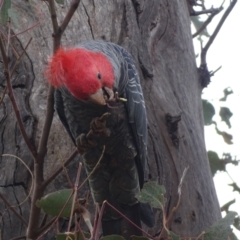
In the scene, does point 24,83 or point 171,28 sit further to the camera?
point 171,28

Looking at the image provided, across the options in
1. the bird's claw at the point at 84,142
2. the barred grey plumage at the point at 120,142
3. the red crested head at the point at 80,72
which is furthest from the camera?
the barred grey plumage at the point at 120,142

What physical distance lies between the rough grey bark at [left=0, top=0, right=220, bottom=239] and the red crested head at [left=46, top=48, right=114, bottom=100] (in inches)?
22.4

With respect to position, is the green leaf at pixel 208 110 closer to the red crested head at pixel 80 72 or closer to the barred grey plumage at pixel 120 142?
the barred grey plumage at pixel 120 142

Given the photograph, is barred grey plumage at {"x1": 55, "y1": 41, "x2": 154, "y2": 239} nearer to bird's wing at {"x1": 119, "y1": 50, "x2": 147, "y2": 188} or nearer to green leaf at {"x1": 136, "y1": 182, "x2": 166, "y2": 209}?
bird's wing at {"x1": 119, "y1": 50, "x2": 147, "y2": 188}

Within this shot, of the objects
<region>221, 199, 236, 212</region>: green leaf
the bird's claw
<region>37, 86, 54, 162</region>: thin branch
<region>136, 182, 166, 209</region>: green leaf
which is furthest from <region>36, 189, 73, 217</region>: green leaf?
<region>221, 199, 236, 212</region>: green leaf

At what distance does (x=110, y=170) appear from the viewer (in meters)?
2.62

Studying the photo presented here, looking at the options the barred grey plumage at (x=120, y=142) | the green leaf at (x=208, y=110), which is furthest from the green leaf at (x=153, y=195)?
the green leaf at (x=208, y=110)

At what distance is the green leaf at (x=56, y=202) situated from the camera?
5.90 ft

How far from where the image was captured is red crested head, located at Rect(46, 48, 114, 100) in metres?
1.88

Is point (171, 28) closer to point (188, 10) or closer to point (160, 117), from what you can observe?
point (188, 10)

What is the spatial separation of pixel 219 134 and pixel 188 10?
A: 2.44ft

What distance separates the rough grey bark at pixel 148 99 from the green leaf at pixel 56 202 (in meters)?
0.57

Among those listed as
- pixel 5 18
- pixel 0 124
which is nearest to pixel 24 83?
pixel 0 124

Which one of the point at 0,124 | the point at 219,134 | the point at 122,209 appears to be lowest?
the point at 122,209
